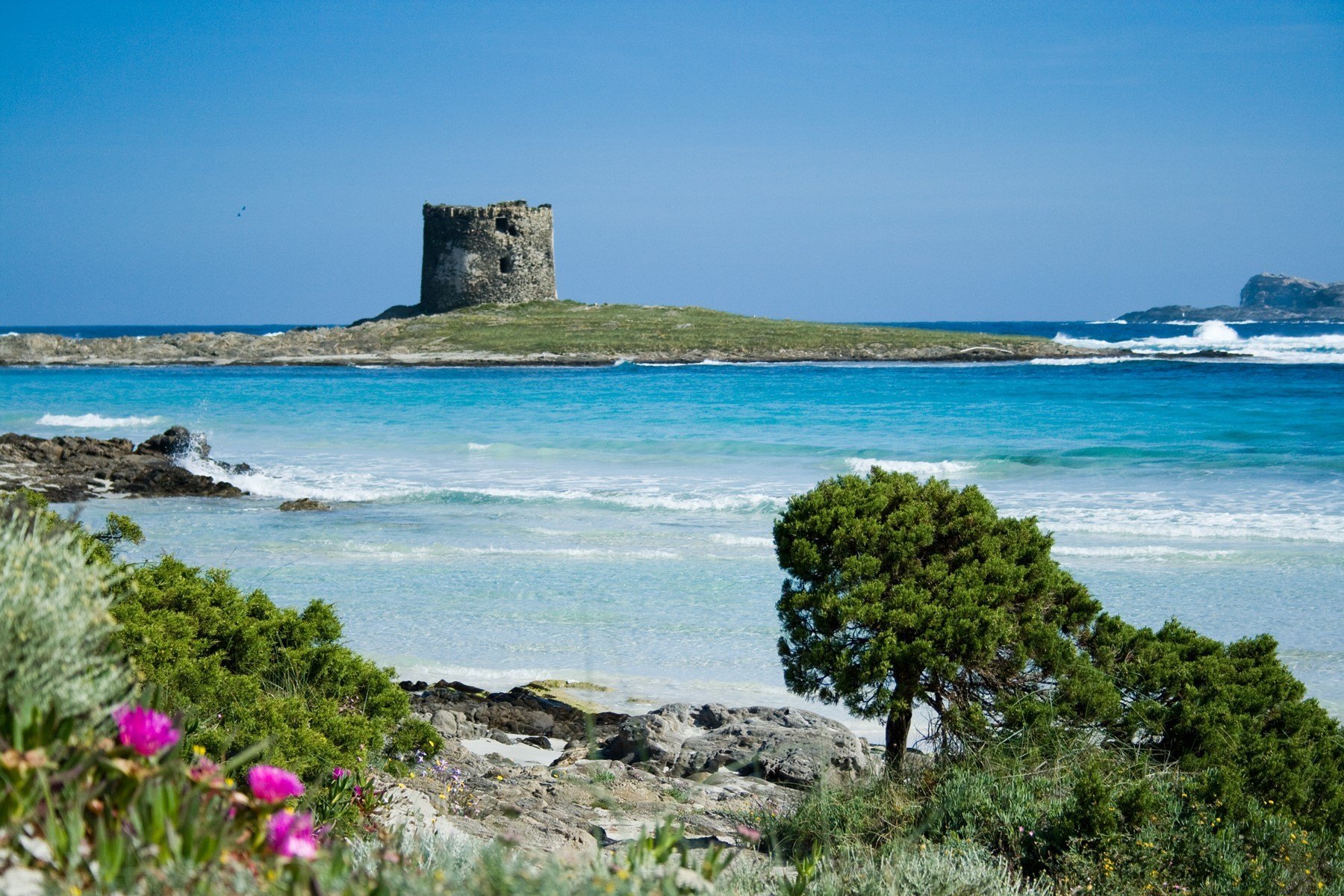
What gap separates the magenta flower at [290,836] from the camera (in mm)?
1903

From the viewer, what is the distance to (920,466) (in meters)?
19.1

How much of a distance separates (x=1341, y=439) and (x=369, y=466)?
18.0 meters

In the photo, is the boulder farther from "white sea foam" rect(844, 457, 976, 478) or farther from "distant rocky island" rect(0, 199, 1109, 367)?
"distant rocky island" rect(0, 199, 1109, 367)

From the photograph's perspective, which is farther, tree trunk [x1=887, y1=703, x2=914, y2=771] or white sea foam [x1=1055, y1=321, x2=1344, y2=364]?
white sea foam [x1=1055, y1=321, x2=1344, y2=364]

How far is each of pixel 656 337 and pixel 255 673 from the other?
4750 centimetres

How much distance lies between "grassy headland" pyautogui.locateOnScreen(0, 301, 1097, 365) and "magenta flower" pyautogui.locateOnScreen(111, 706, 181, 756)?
45755 millimetres

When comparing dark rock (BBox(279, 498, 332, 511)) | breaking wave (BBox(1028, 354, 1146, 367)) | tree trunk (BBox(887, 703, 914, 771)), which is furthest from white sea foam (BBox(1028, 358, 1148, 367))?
tree trunk (BBox(887, 703, 914, 771))

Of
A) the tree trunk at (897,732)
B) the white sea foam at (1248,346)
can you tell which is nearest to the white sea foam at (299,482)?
the tree trunk at (897,732)

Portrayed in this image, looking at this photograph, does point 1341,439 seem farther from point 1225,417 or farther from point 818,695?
point 818,695

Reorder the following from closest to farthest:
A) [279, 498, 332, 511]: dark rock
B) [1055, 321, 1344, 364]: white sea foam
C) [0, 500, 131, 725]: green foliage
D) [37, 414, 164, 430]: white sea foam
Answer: [0, 500, 131, 725]: green foliage, [279, 498, 332, 511]: dark rock, [37, 414, 164, 430]: white sea foam, [1055, 321, 1344, 364]: white sea foam

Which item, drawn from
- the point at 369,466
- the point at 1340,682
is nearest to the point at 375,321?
the point at 369,466

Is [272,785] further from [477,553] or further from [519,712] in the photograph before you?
[477,553]

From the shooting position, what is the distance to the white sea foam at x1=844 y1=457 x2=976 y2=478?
18.6m

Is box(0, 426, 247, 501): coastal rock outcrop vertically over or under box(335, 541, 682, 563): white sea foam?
over
